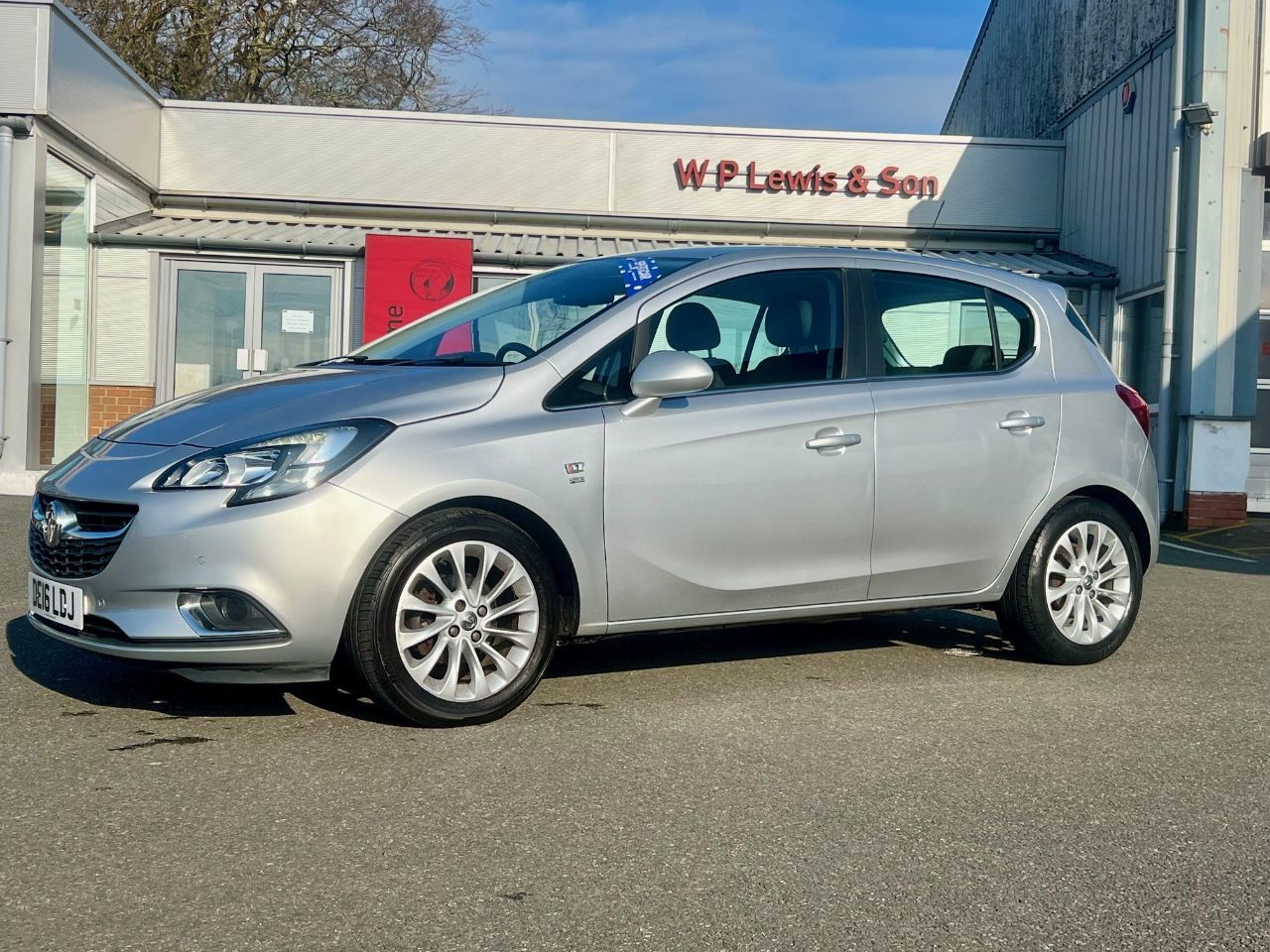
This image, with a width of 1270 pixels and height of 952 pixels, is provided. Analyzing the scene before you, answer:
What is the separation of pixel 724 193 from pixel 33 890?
1740cm

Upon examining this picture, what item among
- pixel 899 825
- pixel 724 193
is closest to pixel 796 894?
pixel 899 825

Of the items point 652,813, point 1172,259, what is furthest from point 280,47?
point 652,813

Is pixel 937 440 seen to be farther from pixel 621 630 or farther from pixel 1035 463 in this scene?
pixel 621 630

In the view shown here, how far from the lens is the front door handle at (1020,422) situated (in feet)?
18.5

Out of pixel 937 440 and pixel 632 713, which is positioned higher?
pixel 937 440

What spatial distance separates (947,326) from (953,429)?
0.60 meters

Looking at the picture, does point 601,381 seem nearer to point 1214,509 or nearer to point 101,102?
point 1214,509

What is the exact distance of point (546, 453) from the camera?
15.1 feet

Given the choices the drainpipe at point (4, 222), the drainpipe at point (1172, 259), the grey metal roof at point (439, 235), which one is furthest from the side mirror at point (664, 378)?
the grey metal roof at point (439, 235)

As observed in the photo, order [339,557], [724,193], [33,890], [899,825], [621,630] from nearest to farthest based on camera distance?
1. [33,890]
2. [899,825]
3. [339,557]
4. [621,630]
5. [724,193]

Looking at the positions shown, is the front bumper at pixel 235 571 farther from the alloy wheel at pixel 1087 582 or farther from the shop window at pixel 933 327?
the alloy wheel at pixel 1087 582

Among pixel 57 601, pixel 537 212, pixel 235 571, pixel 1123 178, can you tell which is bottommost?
pixel 57 601

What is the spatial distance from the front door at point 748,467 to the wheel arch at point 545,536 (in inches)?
5.4

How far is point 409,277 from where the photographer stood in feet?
58.6
